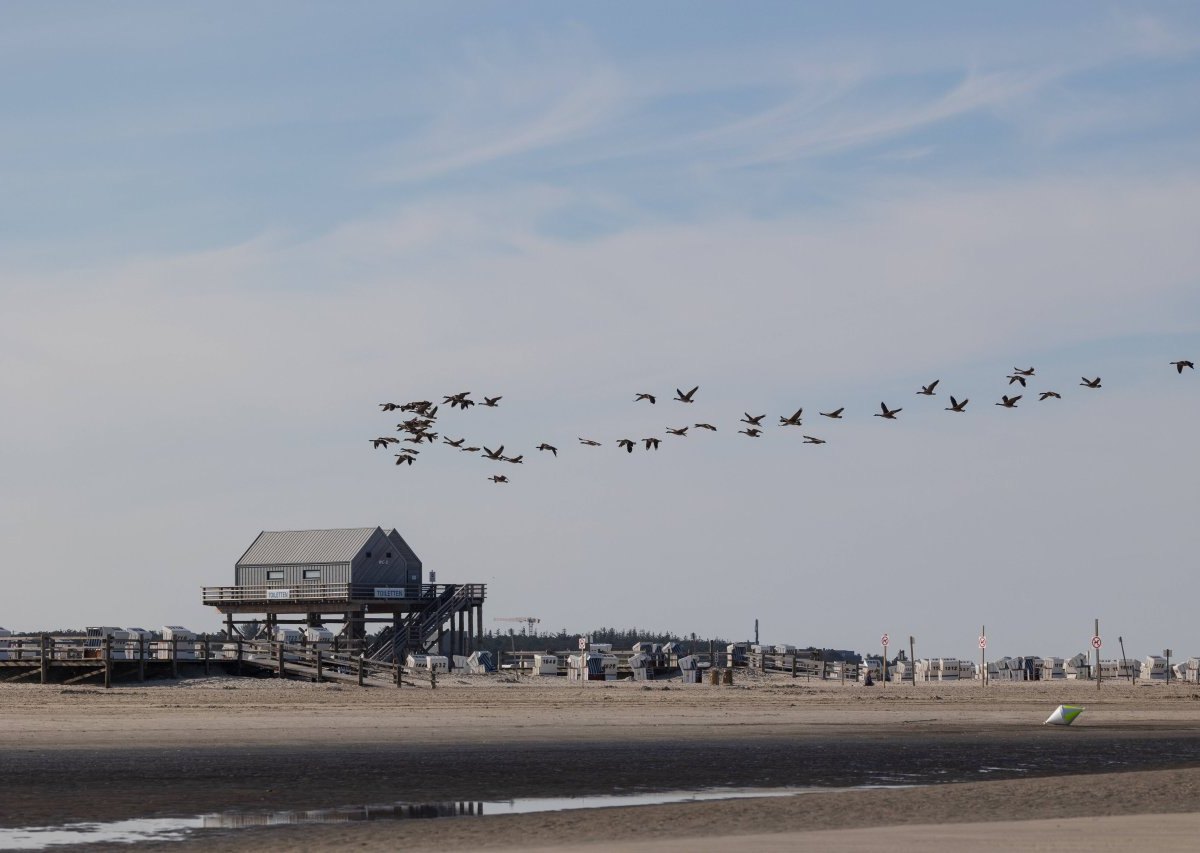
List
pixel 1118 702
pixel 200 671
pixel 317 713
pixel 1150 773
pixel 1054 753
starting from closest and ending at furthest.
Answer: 1. pixel 1150 773
2. pixel 1054 753
3. pixel 317 713
4. pixel 1118 702
5. pixel 200 671

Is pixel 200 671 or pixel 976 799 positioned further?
pixel 200 671

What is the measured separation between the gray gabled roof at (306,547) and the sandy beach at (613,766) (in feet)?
115

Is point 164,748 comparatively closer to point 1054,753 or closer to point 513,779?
point 513,779

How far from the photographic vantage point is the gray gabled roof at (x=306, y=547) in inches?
3578

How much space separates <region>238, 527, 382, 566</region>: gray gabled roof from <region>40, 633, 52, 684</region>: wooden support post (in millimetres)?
29542

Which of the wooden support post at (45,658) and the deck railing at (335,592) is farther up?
the deck railing at (335,592)

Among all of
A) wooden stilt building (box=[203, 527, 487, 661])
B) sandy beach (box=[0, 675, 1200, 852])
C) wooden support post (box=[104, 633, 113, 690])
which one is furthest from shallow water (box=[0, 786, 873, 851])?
wooden stilt building (box=[203, 527, 487, 661])

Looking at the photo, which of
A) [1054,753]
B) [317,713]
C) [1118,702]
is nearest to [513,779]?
[1054,753]

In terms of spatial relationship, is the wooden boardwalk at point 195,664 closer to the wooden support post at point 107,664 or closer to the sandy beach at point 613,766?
the wooden support post at point 107,664

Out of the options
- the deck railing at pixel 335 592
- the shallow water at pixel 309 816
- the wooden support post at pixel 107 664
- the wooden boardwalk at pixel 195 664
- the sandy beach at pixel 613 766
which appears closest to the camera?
the shallow water at pixel 309 816

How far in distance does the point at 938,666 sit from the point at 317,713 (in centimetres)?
5707

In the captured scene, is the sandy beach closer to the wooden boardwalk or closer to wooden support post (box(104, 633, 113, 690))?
wooden support post (box(104, 633, 113, 690))

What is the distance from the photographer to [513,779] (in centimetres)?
2705

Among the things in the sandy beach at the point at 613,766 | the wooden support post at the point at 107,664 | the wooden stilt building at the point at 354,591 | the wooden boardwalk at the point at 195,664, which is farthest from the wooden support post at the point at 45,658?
the wooden stilt building at the point at 354,591
